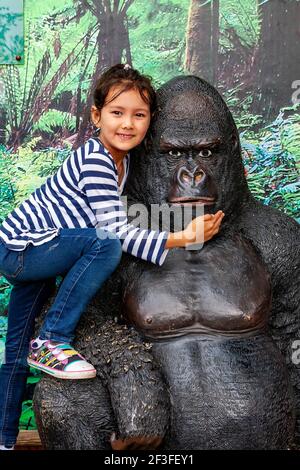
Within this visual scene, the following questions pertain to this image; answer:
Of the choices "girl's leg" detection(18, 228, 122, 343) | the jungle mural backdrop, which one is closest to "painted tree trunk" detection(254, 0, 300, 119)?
the jungle mural backdrop

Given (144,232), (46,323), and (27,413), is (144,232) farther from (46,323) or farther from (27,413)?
(27,413)

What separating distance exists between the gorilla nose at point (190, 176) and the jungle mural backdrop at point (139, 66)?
38.8 inches

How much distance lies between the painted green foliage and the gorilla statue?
3.21ft

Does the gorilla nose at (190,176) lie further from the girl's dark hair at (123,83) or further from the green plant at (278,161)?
the green plant at (278,161)

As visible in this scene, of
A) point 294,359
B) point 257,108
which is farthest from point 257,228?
point 257,108

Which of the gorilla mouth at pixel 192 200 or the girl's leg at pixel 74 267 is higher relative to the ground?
the gorilla mouth at pixel 192 200

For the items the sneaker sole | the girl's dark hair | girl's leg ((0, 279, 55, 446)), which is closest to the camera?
the sneaker sole

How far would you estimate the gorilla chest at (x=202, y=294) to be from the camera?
2320mm

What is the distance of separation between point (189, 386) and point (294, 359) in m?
0.43

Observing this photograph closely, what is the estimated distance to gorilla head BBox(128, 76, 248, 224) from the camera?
2377mm

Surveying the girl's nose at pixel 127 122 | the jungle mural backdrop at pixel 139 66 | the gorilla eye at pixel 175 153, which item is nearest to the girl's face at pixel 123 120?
the girl's nose at pixel 127 122

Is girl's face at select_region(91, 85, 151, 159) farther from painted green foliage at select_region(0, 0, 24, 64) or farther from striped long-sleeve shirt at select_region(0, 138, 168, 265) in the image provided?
painted green foliage at select_region(0, 0, 24, 64)

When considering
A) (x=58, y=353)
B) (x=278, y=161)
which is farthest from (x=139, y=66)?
(x=58, y=353)

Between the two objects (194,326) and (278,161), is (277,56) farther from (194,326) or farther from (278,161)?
(194,326)
